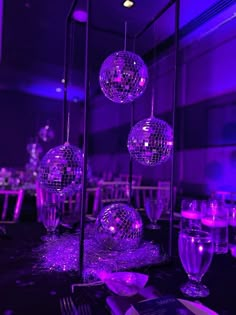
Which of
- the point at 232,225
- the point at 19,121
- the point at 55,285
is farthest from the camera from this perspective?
the point at 19,121

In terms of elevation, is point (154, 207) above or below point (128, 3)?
below

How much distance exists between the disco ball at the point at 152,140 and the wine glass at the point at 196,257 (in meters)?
0.45

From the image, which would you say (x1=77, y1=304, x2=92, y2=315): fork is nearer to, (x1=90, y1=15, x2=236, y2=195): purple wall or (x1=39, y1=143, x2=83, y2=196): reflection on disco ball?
(x1=39, y1=143, x2=83, y2=196): reflection on disco ball

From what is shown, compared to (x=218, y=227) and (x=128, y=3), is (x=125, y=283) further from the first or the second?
(x=128, y=3)

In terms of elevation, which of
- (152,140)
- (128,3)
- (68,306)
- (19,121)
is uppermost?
(128,3)

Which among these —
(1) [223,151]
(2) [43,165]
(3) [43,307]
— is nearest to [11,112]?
(1) [223,151]

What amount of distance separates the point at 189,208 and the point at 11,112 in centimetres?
792

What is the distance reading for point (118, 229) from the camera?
86cm

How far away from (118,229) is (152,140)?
14.9 inches

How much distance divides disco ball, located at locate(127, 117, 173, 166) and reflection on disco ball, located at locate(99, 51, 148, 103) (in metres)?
0.13

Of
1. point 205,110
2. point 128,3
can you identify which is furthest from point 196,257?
point 205,110

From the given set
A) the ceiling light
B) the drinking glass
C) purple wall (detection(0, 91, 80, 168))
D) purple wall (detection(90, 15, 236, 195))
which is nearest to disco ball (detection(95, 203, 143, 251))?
the drinking glass

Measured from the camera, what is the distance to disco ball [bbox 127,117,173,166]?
42.5 inches

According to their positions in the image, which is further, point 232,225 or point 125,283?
point 232,225
